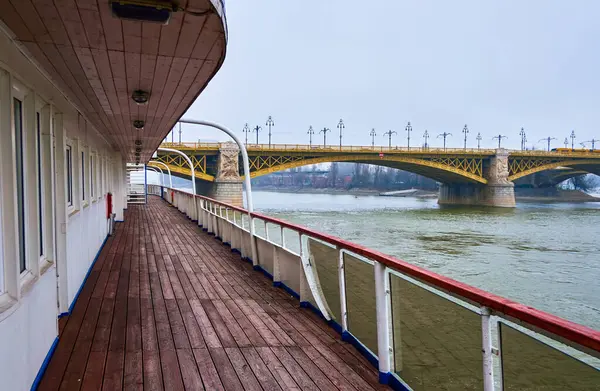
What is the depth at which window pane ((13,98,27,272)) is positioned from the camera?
3.12 m

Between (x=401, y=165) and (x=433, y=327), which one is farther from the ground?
(x=401, y=165)

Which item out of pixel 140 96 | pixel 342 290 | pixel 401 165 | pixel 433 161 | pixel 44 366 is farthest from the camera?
pixel 401 165

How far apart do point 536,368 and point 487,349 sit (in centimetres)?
68

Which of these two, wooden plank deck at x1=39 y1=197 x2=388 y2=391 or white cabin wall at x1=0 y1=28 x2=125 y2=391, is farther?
wooden plank deck at x1=39 y1=197 x2=388 y2=391

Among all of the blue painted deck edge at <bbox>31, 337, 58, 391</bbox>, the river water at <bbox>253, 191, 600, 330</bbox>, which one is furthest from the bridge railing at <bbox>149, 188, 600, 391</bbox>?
the river water at <bbox>253, 191, 600, 330</bbox>

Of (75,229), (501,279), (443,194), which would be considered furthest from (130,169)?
(443,194)

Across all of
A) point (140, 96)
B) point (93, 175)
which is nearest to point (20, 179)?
point (140, 96)

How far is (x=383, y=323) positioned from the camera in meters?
3.29

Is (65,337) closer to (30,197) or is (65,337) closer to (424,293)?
(30,197)

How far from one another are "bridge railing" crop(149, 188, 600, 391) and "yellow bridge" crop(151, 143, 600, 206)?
33.1 meters

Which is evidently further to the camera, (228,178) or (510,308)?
(228,178)

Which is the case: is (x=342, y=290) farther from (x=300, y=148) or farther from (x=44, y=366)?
(x=300, y=148)

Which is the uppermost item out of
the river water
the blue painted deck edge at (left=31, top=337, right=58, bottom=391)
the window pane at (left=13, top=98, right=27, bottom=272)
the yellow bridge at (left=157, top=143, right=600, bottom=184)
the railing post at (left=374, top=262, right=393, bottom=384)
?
the yellow bridge at (left=157, top=143, right=600, bottom=184)

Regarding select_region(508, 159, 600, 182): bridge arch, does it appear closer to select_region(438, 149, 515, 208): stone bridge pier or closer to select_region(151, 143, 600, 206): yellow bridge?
select_region(151, 143, 600, 206): yellow bridge
